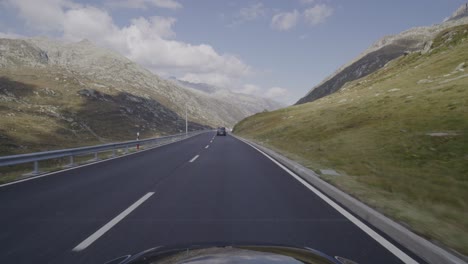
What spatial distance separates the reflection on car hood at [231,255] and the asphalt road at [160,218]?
4.36ft

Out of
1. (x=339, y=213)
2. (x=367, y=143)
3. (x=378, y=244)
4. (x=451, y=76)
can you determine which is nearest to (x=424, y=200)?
(x=339, y=213)

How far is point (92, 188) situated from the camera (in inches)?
376

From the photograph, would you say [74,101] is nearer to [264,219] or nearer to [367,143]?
[367,143]

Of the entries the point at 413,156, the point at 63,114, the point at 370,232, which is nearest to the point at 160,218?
the point at 370,232

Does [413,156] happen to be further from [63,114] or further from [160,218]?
[63,114]

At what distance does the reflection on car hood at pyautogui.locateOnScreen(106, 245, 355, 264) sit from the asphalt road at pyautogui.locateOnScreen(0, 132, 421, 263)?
1.33 m

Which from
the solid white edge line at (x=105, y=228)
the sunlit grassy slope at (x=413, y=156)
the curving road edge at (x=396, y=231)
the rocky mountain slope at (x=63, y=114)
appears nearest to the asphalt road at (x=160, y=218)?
the solid white edge line at (x=105, y=228)

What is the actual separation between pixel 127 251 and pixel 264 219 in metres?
2.46

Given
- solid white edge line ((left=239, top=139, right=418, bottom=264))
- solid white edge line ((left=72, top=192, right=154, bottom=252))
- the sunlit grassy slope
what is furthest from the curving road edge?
solid white edge line ((left=72, top=192, right=154, bottom=252))

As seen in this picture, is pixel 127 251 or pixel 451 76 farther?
pixel 451 76

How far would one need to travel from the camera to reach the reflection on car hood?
8.84 ft

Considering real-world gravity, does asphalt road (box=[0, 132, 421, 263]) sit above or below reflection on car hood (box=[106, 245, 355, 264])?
below

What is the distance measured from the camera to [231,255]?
282 centimetres

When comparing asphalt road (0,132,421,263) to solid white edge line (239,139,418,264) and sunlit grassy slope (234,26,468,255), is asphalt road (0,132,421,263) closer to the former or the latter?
solid white edge line (239,139,418,264)
